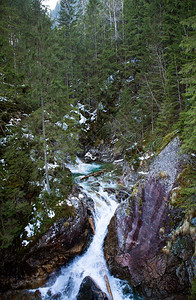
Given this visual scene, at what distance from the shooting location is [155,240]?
7461mm

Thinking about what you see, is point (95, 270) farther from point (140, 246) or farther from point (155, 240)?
point (155, 240)

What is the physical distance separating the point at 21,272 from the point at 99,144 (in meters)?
17.4

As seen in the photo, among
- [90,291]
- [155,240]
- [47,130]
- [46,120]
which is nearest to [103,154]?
[46,120]

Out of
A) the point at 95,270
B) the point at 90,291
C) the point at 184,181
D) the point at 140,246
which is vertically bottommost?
the point at 90,291

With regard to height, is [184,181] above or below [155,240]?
above

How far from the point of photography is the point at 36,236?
8.62 metres

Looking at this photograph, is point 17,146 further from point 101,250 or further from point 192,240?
point 192,240

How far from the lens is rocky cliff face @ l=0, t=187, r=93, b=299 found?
7.98m

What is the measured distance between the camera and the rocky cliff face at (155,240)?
21.4 feet

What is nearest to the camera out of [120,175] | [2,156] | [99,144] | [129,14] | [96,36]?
[2,156]

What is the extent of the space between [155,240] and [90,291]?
13.0 ft

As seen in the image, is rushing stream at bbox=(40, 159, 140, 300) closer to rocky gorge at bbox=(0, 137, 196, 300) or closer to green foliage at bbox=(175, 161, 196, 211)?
rocky gorge at bbox=(0, 137, 196, 300)

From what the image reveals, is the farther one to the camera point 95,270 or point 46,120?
point 46,120

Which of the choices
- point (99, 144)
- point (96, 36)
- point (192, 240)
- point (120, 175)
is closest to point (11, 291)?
point (192, 240)
